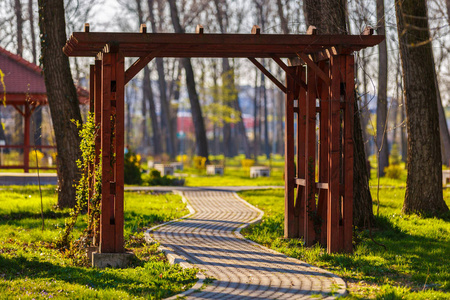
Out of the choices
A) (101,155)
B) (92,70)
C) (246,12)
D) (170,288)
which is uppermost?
(246,12)

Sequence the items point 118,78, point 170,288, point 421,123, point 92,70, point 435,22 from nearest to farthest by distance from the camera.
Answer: point 170,288, point 118,78, point 92,70, point 421,123, point 435,22

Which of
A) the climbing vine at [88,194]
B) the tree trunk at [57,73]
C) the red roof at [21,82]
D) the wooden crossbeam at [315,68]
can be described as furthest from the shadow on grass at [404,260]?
the red roof at [21,82]

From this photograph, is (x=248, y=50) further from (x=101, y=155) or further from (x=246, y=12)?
(x=246, y=12)

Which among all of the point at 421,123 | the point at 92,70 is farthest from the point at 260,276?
the point at 421,123

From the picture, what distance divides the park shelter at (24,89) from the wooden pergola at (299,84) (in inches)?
520

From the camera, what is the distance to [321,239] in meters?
9.45

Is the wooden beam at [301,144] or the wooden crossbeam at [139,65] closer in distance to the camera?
the wooden crossbeam at [139,65]

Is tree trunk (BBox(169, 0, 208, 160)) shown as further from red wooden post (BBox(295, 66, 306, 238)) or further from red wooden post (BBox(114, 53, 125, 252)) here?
red wooden post (BBox(114, 53, 125, 252))

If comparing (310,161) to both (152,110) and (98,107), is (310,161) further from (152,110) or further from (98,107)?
(152,110)

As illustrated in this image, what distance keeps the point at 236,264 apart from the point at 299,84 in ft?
10.0

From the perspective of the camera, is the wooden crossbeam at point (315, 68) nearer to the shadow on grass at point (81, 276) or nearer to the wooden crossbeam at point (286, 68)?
the wooden crossbeam at point (286, 68)

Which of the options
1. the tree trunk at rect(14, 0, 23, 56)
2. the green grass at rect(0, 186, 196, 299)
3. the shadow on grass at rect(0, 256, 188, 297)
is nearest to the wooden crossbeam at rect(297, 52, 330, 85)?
the green grass at rect(0, 186, 196, 299)

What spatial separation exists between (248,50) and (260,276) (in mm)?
3453

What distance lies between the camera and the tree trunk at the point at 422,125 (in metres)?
12.1
